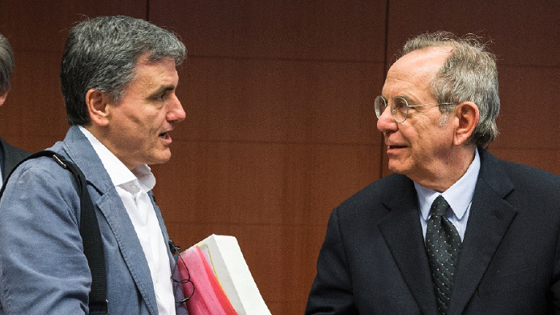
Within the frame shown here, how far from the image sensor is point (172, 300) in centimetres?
191

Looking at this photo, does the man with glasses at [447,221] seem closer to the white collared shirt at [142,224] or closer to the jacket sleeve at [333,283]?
the jacket sleeve at [333,283]

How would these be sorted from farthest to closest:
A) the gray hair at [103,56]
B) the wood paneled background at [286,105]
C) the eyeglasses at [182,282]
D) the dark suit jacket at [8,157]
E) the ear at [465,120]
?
the wood paneled background at [286,105] < the dark suit jacket at [8,157] < the ear at [465,120] < the eyeglasses at [182,282] < the gray hair at [103,56]

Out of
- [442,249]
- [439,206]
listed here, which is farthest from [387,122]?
[442,249]

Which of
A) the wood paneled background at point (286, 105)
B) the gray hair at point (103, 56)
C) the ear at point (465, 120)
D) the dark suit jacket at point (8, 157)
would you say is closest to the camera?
the gray hair at point (103, 56)

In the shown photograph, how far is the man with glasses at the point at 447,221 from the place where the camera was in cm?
197

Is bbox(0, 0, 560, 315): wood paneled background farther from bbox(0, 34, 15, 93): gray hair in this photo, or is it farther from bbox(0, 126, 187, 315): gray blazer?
bbox(0, 126, 187, 315): gray blazer

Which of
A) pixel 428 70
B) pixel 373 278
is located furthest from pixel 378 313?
pixel 428 70

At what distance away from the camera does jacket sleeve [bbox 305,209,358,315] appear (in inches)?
83.2

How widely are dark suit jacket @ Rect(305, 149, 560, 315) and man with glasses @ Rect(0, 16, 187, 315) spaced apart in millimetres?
472

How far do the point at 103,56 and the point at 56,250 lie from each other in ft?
1.65

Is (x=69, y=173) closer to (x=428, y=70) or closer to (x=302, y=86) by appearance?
(x=428, y=70)

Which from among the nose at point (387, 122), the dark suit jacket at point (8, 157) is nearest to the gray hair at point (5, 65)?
the dark suit jacket at point (8, 157)

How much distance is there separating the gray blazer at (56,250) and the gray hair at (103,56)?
19 centimetres

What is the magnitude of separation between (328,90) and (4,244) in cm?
305
